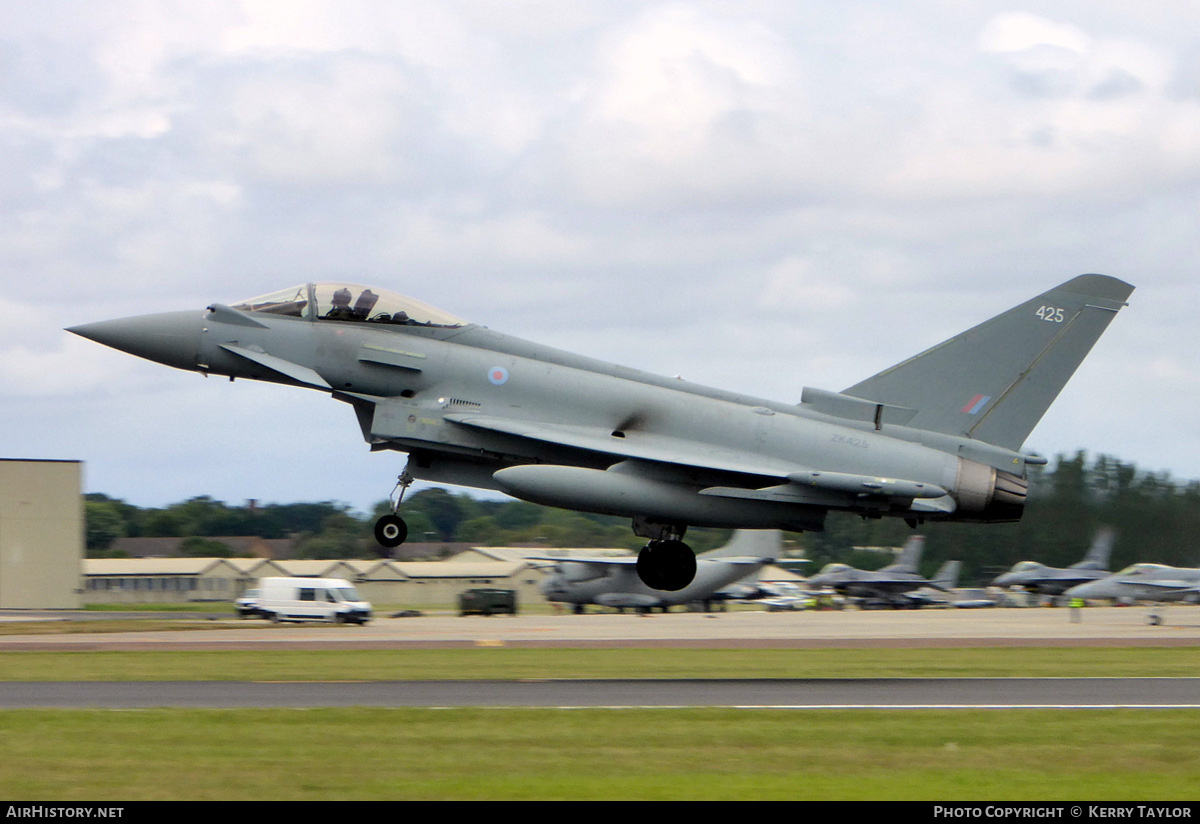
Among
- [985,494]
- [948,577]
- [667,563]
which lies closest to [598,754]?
[667,563]

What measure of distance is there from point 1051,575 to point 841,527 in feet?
74.6

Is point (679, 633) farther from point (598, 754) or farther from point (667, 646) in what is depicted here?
point (598, 754)

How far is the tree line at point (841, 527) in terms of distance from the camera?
5228 cm

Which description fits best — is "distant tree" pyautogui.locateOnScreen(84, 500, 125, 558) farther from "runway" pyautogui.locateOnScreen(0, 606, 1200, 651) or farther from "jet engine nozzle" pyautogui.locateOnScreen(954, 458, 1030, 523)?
"jet engine nozzle" pyautogui.locateOnScreen(954, 458, 1030, 523)

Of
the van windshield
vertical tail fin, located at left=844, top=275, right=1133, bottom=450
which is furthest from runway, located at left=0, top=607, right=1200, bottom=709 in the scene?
vertical tail fin, located at left=844, top=275, right=1133, bottom=450

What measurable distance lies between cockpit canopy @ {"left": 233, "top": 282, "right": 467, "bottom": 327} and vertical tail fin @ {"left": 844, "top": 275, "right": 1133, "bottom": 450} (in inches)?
250

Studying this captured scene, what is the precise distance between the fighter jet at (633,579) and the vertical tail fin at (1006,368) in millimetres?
41032

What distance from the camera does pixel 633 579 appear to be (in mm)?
62031

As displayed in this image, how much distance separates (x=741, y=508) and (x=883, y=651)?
20036mm

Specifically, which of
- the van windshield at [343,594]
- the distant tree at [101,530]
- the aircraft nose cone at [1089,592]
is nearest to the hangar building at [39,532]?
the van windshield at [343,594]

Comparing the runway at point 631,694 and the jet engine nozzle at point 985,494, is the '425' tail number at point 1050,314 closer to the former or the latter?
the jet engine nozzle at point 985,494
